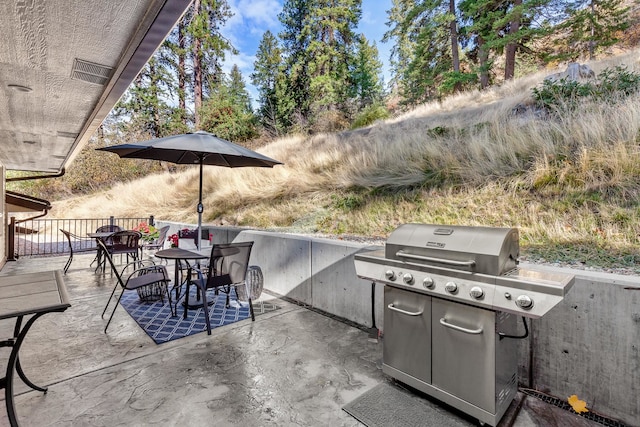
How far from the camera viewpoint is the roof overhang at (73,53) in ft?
5.30

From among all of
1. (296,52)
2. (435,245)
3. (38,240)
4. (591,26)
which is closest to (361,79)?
(296,52)

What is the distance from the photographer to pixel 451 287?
5.99 feet

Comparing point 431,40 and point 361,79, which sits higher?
point 431,40

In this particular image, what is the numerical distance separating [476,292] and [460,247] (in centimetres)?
27

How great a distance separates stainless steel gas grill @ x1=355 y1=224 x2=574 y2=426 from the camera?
1661 millimetres

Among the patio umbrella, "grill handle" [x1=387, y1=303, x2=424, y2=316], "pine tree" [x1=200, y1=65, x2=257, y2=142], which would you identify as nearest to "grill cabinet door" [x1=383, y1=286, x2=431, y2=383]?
"grill handle" [x1=387, y1=303, x2=424, y2=316]

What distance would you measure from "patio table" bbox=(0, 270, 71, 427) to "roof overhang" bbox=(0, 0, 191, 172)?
1.53 metres

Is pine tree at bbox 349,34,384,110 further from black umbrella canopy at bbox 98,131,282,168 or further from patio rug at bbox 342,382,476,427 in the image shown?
patio rug at bbox 342,382,476,427

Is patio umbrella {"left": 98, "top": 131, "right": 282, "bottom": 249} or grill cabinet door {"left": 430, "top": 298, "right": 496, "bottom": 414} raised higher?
patio umbrella {"left": 98, "top": 131, "right": 282, "bottom": 249}

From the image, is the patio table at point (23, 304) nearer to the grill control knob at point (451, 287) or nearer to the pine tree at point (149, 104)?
the grill control knob at point (451, 287)

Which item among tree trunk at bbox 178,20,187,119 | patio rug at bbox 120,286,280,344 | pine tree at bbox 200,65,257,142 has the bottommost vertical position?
patio rug at bbox 120,286,280,344

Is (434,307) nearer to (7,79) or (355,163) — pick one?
(7,79)

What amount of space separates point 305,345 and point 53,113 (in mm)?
3662

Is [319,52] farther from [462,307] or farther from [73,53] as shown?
[462,307]
